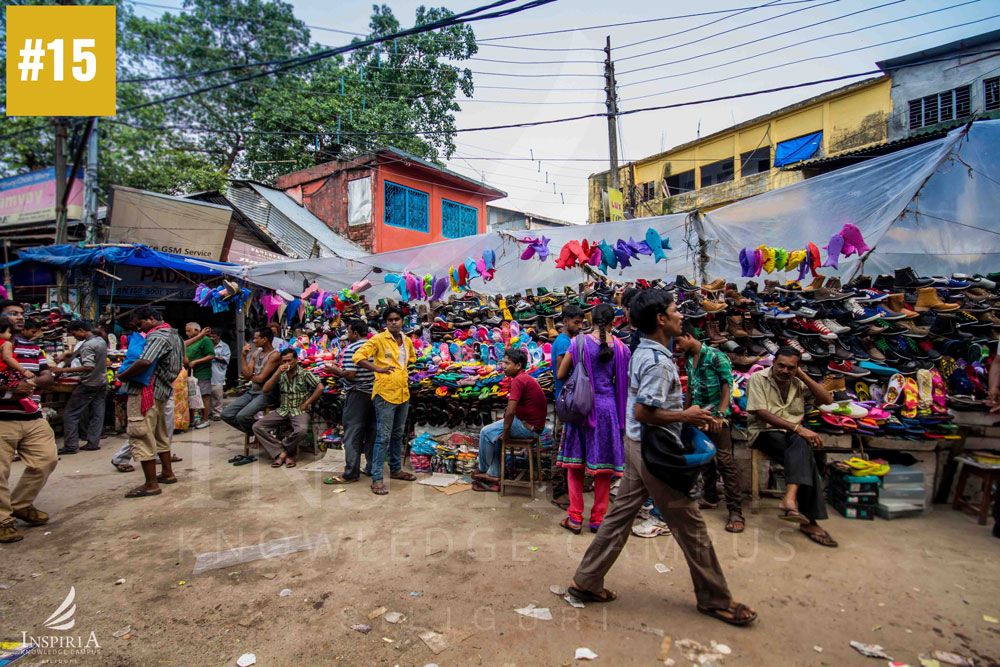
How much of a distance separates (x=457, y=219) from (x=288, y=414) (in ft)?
45.7

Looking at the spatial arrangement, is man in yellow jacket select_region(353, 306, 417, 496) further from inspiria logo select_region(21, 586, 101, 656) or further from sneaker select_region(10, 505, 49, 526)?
sneaker select_region(10, 505, 49, 526)

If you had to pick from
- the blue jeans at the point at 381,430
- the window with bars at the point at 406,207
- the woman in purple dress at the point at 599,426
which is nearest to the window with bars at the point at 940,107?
the window with bars at the point at 406,207

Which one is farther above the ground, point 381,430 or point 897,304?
point 897,304

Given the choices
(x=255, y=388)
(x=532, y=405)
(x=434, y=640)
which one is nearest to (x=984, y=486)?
(x=532, y=405)

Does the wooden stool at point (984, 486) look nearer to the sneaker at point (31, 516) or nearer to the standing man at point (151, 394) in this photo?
the standing man at point (151, 394)

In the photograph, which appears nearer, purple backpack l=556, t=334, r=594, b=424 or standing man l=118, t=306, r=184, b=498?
purple backpack l=556, t=334, r=594, b=424

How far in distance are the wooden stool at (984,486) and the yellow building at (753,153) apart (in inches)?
489

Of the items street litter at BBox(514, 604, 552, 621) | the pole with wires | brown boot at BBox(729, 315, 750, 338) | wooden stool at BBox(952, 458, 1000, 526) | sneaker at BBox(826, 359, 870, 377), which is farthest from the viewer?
the pole with wires

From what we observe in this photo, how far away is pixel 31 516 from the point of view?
13.9 ft

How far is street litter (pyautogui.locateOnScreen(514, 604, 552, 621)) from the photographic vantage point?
9.18 ft

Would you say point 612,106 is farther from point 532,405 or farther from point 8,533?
point 8,533

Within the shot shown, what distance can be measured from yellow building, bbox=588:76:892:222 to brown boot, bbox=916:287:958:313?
10.3m

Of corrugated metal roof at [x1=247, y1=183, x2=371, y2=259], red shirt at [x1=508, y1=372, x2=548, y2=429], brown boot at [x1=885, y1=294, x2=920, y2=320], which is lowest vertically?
red shirt at [x1=508, y1=372, x2=548, y2=429]

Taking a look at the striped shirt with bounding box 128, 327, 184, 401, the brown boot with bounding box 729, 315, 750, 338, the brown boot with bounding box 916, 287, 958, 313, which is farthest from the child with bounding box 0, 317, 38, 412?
the brown boot with bounding box 916, 287, 958, 313
